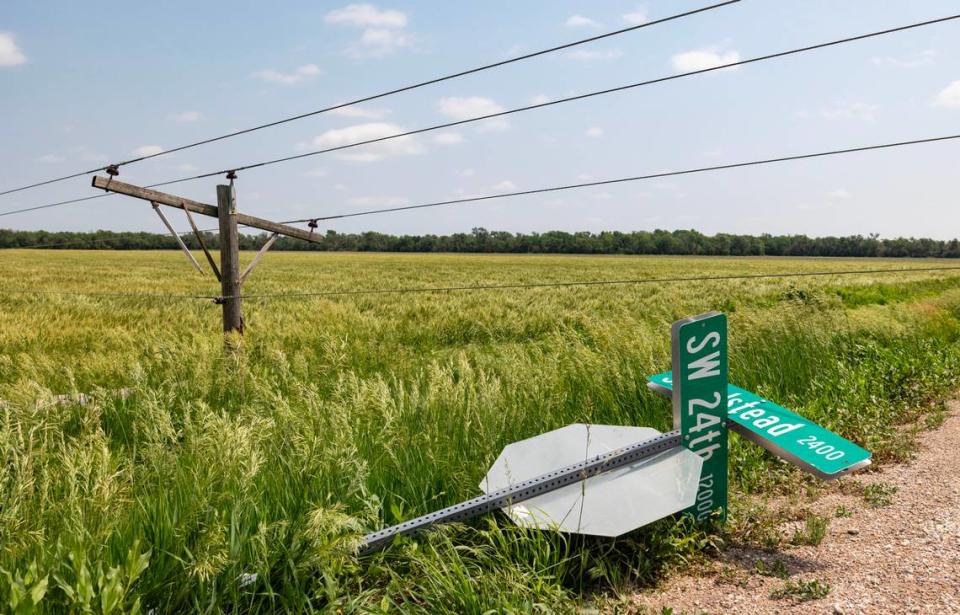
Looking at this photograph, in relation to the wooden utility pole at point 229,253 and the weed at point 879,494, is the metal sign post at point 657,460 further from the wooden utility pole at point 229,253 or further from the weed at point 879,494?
the wooden utility pole at point 229,253

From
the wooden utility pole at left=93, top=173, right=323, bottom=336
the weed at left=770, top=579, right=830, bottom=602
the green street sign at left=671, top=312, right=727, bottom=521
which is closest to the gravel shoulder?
the weed at left=770, top=579, right=830, bottom=602

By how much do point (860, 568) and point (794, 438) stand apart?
0.69m

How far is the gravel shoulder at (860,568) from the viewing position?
8.83 ft

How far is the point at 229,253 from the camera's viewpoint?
297 inches

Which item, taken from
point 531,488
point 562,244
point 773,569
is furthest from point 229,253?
point 562,244

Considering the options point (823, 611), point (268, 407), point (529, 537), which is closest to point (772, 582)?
point (823, 611)

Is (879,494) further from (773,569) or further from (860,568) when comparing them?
(773,569)

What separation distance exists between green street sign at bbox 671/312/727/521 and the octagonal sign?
6.8 inches

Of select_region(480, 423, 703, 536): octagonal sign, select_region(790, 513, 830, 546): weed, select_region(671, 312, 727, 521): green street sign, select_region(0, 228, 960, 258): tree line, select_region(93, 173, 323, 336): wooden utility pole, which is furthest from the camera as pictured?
select_region(0, 228, 960, 258): tree line

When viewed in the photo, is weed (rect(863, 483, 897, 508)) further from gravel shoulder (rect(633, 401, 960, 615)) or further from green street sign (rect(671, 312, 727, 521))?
green street sign (rect(671, 312, 727, 521))

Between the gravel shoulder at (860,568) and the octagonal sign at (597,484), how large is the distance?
13.5 inches

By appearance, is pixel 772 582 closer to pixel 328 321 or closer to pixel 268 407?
pixel 268 407

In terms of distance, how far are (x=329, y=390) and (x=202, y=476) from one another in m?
3.01

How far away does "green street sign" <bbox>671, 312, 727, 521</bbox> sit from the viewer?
11.2 feet
